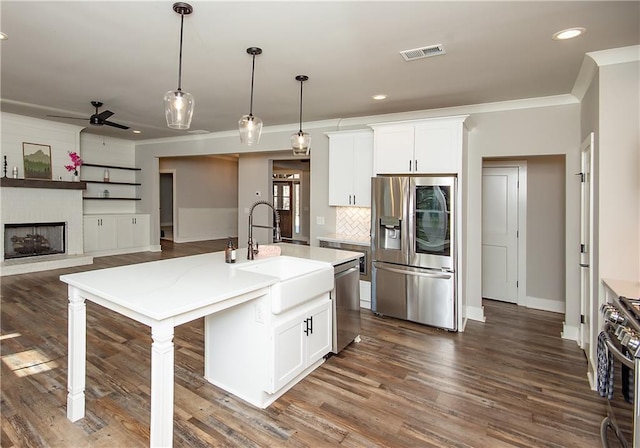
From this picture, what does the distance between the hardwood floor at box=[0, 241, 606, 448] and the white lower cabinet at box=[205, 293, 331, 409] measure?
102mm

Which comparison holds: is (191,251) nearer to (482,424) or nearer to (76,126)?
(76,126)

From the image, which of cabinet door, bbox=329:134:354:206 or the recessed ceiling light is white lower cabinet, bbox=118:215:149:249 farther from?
the recessed ceiling light

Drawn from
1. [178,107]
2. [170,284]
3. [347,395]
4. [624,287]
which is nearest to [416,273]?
[347,395]

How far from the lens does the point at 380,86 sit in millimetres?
3750

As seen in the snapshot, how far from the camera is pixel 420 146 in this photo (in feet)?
13.6

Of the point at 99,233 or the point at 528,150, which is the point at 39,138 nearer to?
the point at 99,233

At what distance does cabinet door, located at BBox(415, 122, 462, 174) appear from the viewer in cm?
393

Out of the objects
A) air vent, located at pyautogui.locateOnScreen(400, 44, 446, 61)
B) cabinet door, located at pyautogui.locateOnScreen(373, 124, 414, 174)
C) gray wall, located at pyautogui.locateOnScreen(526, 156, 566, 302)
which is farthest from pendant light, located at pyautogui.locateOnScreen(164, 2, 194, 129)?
gray wall, located at pyautogui.locateOnScreen(526, 156, 566, 302)

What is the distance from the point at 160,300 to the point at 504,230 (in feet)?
15.3

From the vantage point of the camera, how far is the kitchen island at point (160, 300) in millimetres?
1653

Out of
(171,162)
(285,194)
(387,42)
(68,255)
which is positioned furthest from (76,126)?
(387,42)

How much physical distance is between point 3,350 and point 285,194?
726 centimetres

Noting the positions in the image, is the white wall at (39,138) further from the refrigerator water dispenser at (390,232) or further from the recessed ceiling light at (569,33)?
the recessed ceiling light at (569,33)

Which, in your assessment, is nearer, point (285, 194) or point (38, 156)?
point (38, 156)
